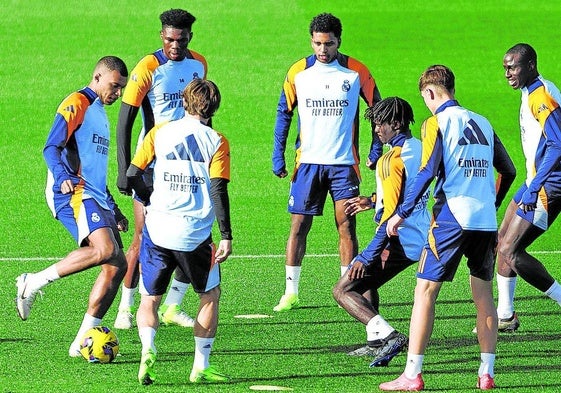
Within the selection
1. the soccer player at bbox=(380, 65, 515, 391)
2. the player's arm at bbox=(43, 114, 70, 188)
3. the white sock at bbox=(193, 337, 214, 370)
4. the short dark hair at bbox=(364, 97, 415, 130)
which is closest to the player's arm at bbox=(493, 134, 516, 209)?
the soccer player at bbox=(380, 65, 515, 391)

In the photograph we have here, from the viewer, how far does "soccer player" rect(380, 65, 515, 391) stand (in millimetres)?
8602

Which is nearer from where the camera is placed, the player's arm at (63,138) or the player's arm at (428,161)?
the player's arm at (428,161)

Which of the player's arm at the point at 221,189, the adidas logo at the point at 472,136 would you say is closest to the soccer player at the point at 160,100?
the player's arm at the point at 221,189

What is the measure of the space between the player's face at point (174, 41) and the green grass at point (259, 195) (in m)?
2.25

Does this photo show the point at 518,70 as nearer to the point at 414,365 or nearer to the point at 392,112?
the point at 392,112

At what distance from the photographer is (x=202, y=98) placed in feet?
28.8

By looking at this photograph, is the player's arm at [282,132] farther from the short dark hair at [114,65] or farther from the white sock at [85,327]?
the white sock at [85,327]

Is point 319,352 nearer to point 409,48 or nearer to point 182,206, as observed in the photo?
point 182,206

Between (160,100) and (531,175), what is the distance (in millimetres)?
3182

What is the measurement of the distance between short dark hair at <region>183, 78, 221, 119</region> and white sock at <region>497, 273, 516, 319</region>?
3.39 m

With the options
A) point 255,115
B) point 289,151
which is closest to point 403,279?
point 289,151

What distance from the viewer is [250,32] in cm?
2605

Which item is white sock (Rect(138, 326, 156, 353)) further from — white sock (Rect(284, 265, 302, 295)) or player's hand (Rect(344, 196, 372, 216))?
white sock (Rect(284, 265, 302, 295))

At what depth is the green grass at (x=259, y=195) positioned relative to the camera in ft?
31.0
